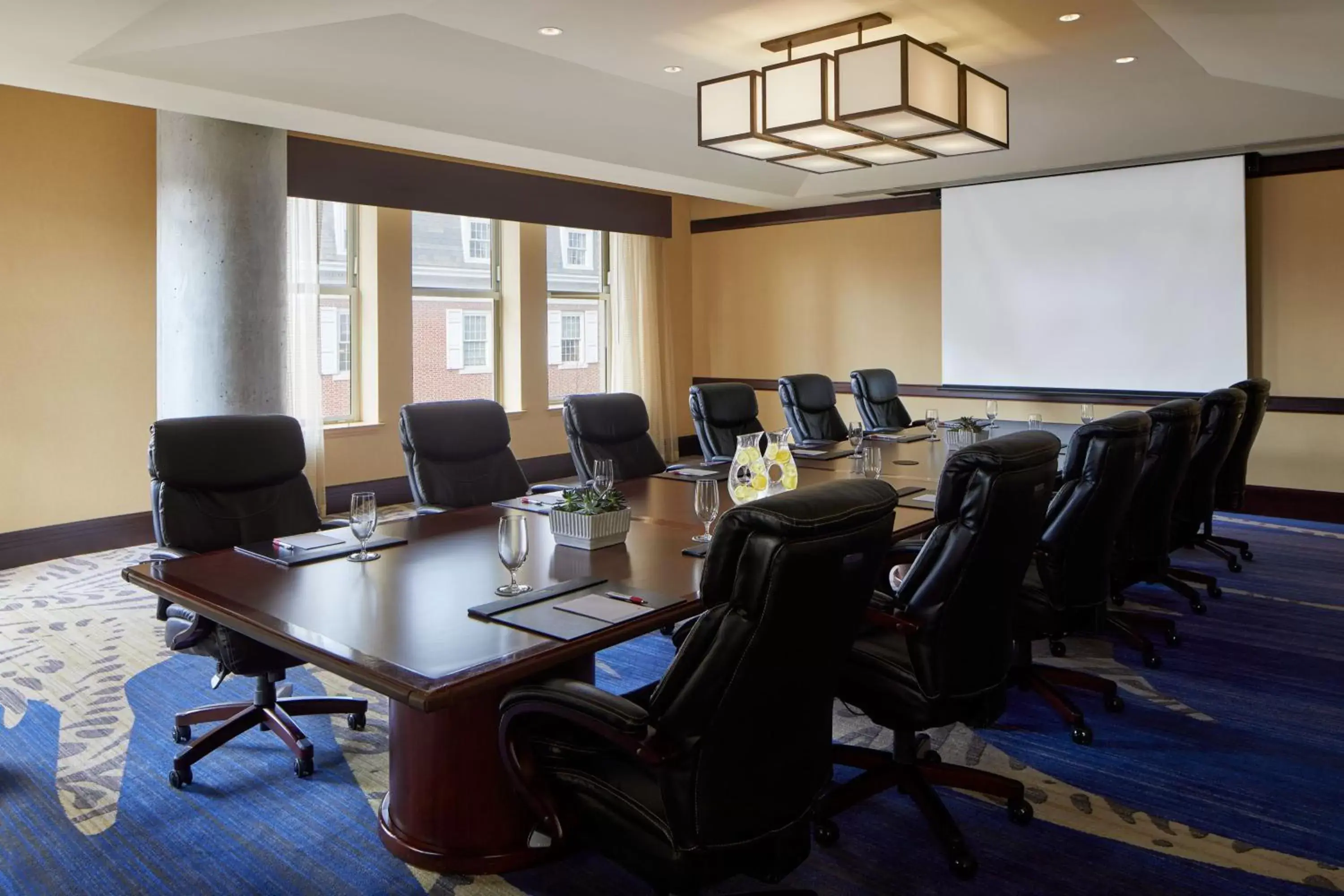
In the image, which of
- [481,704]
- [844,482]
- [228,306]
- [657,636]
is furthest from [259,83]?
[844,482]

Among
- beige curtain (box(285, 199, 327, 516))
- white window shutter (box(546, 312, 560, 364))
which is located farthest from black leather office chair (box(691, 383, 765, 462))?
white window shutter (box(546, 312, 560, 364))

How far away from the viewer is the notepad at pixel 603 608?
85.0 inches

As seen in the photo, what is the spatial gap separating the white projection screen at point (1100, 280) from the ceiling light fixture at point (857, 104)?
8.55 ft

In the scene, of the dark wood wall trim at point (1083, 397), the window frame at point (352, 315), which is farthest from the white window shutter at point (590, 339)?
the window frame at point (352, 315)

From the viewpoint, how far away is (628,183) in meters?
7.83

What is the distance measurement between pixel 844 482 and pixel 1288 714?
2.63 metres

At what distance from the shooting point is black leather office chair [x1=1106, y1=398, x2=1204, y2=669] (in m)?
3.73

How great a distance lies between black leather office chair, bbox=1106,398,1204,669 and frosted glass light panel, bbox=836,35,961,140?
65.8 inches

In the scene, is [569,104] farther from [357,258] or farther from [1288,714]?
[1288,714]

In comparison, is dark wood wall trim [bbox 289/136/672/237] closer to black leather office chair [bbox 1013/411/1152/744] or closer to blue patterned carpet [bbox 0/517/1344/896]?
blue patterned carpet [bbox 0/517/1344/896]

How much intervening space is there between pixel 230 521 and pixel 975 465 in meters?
2.39

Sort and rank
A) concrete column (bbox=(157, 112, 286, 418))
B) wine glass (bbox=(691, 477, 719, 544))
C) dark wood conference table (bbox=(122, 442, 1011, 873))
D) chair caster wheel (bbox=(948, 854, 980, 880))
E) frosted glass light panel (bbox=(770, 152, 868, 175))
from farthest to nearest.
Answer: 1. concrete column (bbox=(157, 112, 286, 418))
2. frosted glass light panel (bbox=(770, 152, 868, 175))
3. wine glass (bbox=(691, 477, 719, 544))
4. chair caster wheel (bbox=(948, 854, 980, 880))
5. dark wood conference table (bbox=(122, 442, 1011, 873))

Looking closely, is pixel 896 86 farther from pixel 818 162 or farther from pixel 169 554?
pixel 169 554

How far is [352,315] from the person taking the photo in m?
7.51
